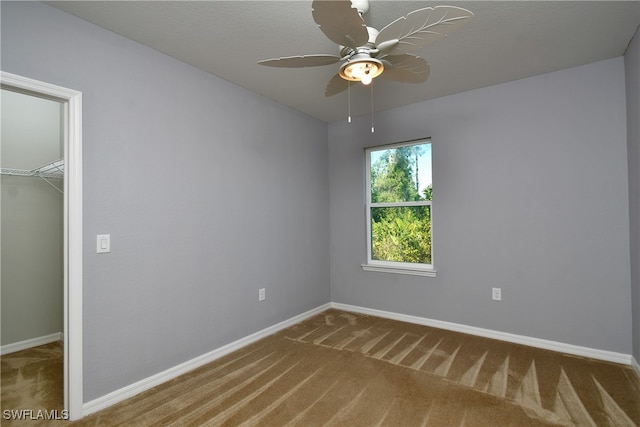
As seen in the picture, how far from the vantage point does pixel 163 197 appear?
2479 mm

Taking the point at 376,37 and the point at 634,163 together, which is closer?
the point at 376,37

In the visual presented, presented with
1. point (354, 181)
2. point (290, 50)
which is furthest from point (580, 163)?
point (290, 50)

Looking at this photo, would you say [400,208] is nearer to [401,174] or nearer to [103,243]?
[401,174]

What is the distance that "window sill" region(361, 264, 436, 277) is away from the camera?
3.54 m

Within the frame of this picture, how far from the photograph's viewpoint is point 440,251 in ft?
11.5

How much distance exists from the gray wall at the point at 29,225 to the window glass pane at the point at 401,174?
3.54m

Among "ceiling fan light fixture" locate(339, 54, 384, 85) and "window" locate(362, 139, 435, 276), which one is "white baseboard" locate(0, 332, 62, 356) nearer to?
"window" locate(362, 139, 435, 276)

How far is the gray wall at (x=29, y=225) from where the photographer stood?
9.84 feet

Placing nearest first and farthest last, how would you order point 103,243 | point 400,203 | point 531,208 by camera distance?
point 103,243, point 531,208, point 400,203

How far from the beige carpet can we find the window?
101 centimetres

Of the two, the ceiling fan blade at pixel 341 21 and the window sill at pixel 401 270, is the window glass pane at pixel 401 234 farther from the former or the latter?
the ceiling fan blade at pixel 341 21

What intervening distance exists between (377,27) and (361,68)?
70 centimetres

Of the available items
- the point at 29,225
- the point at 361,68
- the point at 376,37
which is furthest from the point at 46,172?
the point at 376,37

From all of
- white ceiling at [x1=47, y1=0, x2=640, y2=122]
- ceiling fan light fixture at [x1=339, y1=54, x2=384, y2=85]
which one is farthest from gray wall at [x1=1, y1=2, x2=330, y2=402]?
ceiling fan light fixture at [x1=339, y1=54, x2=384, y2=85]
